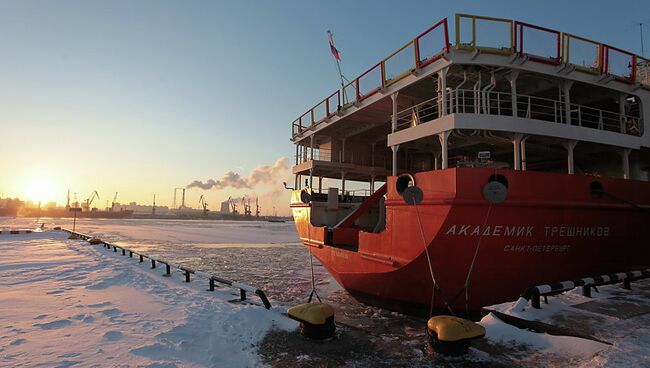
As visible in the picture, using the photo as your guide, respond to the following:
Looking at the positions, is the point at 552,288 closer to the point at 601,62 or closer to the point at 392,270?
the point at 392,270

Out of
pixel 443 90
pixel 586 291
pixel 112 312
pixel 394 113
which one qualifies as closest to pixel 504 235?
pixel 586 291

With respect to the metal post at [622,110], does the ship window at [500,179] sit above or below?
below

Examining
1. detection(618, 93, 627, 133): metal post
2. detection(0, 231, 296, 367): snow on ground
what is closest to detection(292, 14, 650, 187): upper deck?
detection(618, 93, 627, 133): metal post

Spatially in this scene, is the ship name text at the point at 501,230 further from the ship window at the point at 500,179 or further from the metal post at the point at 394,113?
the metal post at the point at 394,113

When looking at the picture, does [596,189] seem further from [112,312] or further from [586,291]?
[112,312]

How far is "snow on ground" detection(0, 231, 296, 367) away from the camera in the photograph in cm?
513

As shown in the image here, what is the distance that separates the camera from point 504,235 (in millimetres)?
7141

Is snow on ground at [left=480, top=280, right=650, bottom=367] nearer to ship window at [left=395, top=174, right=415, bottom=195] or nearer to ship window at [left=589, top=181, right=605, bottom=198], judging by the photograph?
ship window at [left=589, top=181, right=605, bottom=198]

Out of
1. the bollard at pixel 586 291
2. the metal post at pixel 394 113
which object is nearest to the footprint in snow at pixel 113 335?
the metal post at pixel 394 113

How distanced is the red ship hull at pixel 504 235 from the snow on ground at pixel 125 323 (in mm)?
2882

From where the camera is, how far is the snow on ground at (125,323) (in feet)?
16.8

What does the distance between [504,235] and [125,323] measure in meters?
6.94

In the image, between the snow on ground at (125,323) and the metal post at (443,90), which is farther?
the metal post at (443,90)

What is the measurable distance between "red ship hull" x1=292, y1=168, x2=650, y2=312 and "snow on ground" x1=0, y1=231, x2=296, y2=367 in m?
2.88
